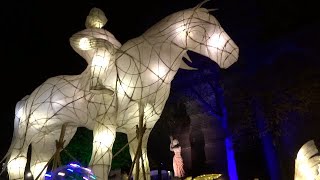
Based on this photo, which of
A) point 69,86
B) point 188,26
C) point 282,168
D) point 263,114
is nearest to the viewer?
point 188,26

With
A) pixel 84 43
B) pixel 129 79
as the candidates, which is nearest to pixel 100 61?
pixel 84 43

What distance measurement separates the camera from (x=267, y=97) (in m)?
10.9

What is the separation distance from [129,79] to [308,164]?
2.80 metres

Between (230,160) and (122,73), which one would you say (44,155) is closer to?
(122,73)

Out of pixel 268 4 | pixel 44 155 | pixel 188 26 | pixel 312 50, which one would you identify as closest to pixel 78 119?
pixel 44 155

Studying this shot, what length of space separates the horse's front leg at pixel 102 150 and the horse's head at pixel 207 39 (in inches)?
68.7

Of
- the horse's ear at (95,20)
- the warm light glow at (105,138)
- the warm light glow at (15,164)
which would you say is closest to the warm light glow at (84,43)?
the horse's ear at (95,20)

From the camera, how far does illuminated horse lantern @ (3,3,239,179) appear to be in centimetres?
534

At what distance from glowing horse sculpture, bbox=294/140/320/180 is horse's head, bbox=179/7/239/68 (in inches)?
65.8

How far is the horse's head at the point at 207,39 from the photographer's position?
538 centimetres

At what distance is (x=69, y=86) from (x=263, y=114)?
6.71 m

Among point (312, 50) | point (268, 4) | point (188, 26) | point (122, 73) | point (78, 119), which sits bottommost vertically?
point (78, 119)

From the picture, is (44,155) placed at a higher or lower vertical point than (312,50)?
lower

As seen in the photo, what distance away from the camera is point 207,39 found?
17.8ft
